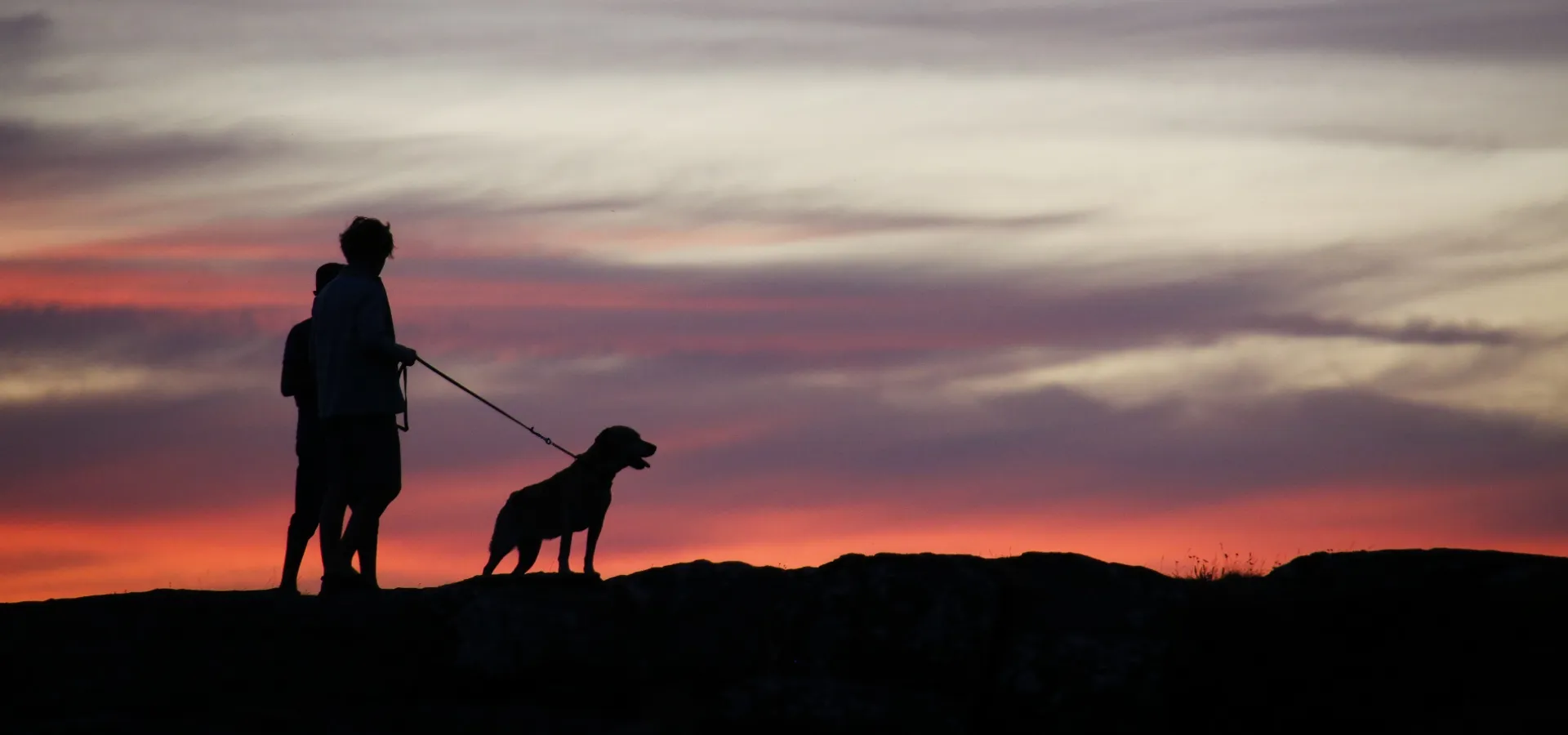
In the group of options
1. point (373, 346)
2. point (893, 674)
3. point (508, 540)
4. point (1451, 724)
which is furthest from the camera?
point (508, 540)

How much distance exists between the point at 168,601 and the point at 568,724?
314cm

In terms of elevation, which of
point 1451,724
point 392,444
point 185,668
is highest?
point 392,444

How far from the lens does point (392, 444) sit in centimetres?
1066

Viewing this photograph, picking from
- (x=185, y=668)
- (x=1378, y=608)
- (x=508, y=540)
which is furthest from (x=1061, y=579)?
(x=508, y=540)

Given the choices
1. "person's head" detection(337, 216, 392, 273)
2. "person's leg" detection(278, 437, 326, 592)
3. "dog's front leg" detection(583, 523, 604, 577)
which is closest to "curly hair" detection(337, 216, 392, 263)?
"person's head" detection(337, 216, 392, 273)

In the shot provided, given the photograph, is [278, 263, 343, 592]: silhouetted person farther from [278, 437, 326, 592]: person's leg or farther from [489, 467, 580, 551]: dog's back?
[489, 467, 580, 551]: dog's back

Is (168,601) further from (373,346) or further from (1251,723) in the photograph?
(1251,723)

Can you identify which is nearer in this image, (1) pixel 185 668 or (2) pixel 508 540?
(1) pixel 185 668

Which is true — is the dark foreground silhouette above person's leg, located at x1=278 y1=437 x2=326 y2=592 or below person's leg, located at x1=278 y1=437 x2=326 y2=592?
below

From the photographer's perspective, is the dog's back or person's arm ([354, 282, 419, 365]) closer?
person's arm ([354, 282, 419, 365])

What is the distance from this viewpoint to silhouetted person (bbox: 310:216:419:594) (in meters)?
10.5

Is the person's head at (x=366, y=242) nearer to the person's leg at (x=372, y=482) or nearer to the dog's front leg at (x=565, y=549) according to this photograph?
the person's leg at (x=372, y=482)

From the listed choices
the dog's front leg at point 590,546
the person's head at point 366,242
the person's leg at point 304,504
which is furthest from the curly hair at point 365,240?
the dog's front leg at point 590,546

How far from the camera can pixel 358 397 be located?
10.5 m
